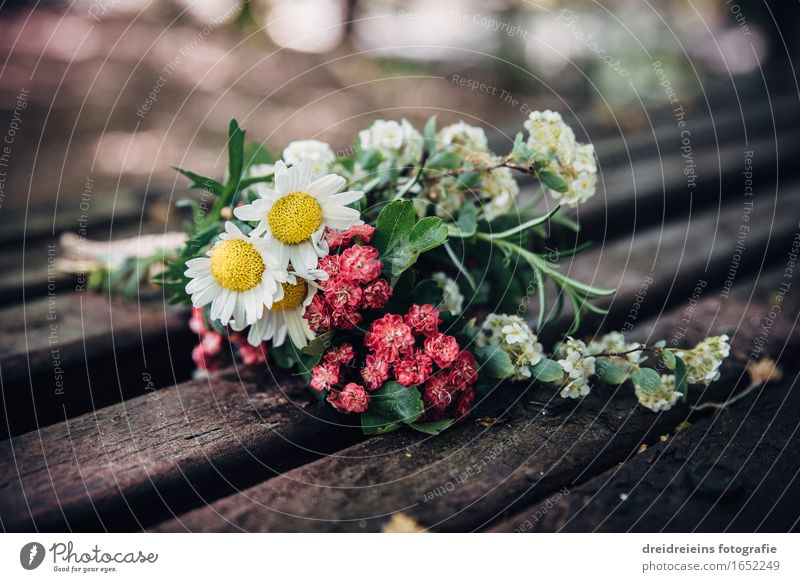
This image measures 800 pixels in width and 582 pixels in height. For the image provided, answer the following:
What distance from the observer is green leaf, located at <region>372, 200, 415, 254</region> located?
68 centimetres

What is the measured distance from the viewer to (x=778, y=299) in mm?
1021

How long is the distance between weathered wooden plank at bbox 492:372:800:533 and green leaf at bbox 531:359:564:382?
0.11 m

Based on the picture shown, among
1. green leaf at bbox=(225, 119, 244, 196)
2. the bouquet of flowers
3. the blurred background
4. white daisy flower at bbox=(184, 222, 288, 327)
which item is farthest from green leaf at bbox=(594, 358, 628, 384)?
the blurred background

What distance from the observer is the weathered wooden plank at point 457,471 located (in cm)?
62

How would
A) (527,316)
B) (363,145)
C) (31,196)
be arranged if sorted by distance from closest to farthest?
(363,145) → (527,316) → (31,196)

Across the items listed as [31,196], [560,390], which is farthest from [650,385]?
[31,196]

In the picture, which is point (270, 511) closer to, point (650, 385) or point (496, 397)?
point (496, 397)

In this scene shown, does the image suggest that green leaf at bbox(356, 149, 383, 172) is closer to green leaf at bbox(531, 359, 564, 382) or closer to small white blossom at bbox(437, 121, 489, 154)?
small white blossom at bbox(437, 121, 489, 154)

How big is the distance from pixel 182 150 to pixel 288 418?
1421mm

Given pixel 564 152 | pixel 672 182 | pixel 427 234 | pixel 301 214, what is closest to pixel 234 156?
pixel 301 214

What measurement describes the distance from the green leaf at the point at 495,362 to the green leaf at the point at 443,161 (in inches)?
8.7

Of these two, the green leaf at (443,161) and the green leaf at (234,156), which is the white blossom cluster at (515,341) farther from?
the green leaf at (234,156)

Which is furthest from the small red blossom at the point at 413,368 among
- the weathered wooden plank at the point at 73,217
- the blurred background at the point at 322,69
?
the blurred background at the point at 322,69

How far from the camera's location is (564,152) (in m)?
0.76
